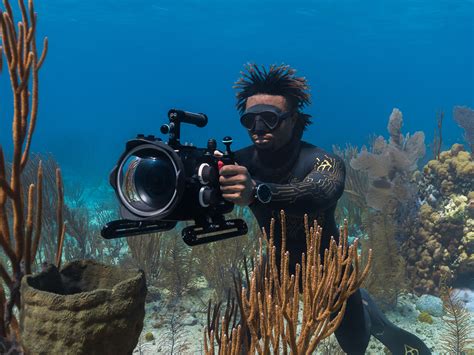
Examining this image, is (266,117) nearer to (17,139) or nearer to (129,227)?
(129,227)

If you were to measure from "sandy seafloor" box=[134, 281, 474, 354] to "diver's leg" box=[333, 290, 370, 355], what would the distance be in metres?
1.10

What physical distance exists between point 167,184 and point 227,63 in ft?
336

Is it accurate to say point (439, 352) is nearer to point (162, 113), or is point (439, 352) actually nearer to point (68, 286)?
point (68, 286)

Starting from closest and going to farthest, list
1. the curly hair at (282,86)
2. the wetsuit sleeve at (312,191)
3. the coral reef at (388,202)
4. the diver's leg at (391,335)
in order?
1. the wetsuit sleeve at (312,191)
2. the curly hair at (282,86)
3. the diver's leg at (391,335)
4. the coral reef at (388,202)

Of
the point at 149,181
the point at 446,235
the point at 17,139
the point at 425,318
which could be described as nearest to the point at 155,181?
the point at 149,181

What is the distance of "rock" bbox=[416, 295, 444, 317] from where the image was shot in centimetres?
570

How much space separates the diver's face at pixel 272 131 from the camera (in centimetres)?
340

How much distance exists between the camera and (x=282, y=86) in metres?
3.55

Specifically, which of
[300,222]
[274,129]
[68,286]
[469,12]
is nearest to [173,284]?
[300,222]

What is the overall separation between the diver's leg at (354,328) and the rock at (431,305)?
2.60 metres

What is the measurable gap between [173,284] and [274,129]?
3.66 metres

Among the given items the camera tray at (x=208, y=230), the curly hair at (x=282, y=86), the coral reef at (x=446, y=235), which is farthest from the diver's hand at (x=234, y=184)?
the coral reef at (x=446, y=235)

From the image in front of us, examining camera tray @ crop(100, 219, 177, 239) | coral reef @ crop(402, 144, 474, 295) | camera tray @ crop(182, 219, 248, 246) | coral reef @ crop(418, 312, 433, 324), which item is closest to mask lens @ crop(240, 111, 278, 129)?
camera tray @ crop(182, 219, 248, 246)

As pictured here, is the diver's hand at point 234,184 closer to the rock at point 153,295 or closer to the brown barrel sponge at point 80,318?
the brown barrel sponge at point 80,318
